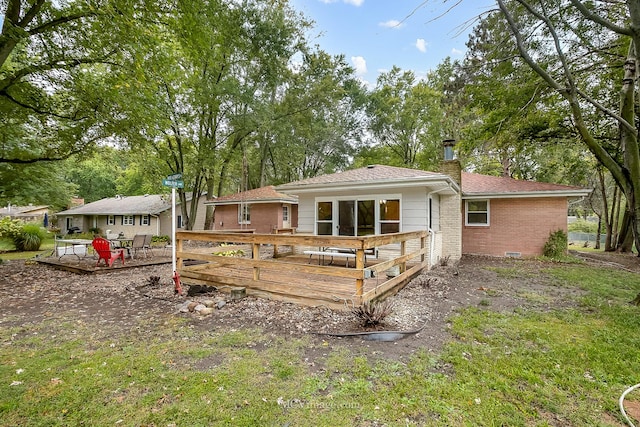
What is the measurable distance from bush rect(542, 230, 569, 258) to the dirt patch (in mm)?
3831

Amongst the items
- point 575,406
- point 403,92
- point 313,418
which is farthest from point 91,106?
point 403,92

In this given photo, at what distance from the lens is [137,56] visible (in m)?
7.09

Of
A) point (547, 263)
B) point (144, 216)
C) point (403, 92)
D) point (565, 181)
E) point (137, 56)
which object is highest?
point (403, 92)

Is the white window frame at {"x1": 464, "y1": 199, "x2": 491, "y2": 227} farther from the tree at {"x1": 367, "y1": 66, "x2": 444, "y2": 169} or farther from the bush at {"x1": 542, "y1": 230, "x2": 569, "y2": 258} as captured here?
the tree at {"x1": 367, "y1": 66, "x2": 444, "y2": 169}

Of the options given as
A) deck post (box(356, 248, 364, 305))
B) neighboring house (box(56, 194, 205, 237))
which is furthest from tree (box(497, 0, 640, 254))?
neighboring house (box(56, 194, 205, 237))

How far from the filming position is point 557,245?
449 inches

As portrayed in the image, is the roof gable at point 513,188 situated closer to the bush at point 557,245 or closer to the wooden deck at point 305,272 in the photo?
the bush at point 557,245

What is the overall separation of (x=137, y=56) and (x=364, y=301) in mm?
7919

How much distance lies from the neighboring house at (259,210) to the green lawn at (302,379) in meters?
13.4

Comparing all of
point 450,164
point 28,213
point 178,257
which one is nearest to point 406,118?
point 450,164

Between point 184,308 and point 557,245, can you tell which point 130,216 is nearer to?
point 184,308

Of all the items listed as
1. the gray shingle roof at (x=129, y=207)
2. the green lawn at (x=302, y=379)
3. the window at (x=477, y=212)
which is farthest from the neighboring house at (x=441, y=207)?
the gray shingle roof at (x=129, y=207)

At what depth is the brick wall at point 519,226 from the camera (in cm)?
1166

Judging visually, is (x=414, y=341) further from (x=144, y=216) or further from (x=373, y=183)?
(x=144, y=216)
